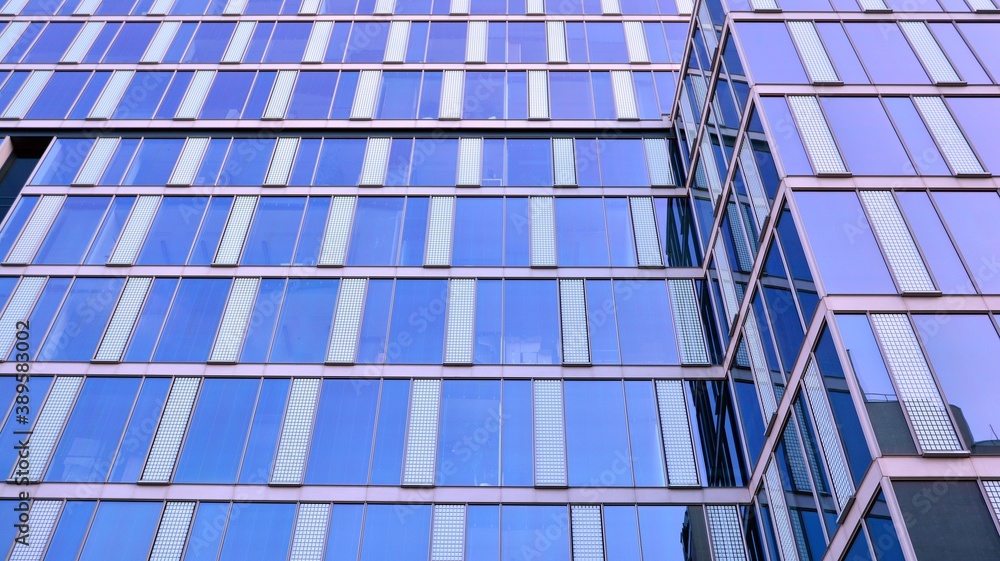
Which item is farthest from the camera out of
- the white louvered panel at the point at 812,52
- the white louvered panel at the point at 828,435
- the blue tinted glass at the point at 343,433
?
the blue tinted glass at the point at 343,433

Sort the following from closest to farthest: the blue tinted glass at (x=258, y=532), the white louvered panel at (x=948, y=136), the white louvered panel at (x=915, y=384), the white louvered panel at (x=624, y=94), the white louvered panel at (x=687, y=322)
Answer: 1. the white louvered panel at (x=915, y=384)
2. the white louvered panel at (x=948, y=136)
3. the blue tinted glass at (x=258, y=532)
4. the white louvered panel at (x=687, y=322)
5. the white louvered panel at (x=624, y=94)

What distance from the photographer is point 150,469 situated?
78.3ft

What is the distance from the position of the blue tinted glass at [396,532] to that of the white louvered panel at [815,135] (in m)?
13.0

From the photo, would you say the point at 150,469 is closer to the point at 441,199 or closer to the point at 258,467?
the point at 258,467

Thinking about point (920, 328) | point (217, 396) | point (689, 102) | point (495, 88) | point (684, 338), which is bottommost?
point (920, 328)

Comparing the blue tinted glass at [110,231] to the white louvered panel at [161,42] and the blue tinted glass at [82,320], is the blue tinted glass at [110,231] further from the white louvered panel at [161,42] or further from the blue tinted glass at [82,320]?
the white louvered panel at [161,42]

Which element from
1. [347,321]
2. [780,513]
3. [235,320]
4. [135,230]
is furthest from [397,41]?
[780,513]

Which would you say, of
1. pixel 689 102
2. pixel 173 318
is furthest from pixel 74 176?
pixel 689 102

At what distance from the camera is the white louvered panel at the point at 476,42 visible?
36.9m

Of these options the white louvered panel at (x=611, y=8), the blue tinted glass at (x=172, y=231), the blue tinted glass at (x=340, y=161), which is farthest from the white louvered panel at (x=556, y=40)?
the blue tinted glass at (x=172, y=231)

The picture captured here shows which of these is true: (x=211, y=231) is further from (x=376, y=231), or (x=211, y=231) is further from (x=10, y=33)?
(x=10, y=33)

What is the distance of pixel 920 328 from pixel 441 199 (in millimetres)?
17647

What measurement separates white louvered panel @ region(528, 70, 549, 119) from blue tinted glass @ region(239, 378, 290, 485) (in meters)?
14.7

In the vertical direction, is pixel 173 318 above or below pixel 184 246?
below
